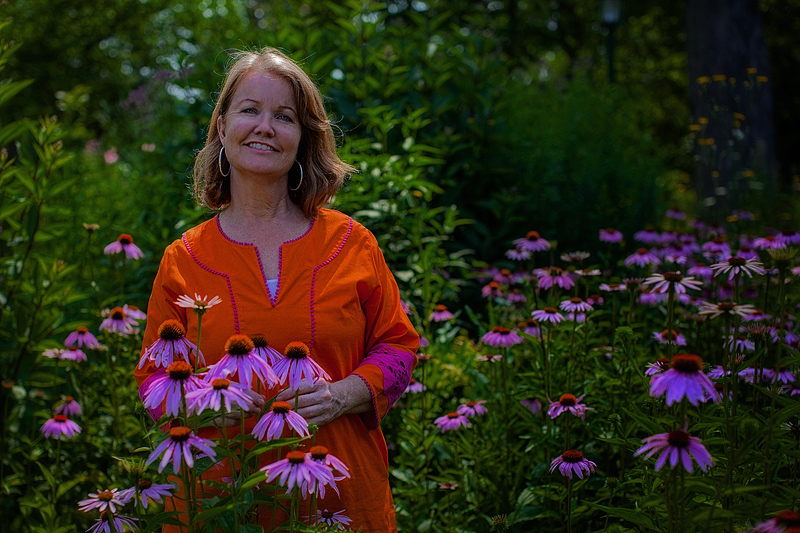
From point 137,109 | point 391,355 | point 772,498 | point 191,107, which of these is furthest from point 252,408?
point 137,109

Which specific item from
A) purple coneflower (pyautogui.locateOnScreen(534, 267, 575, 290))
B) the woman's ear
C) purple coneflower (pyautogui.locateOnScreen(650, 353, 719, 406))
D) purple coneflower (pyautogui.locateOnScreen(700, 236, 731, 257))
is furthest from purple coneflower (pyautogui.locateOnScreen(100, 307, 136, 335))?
purple coneflower (pyautogui.locateOnScreen(700, 236, 731, 257))

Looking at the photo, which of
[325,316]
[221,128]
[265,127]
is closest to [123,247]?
[221,128]

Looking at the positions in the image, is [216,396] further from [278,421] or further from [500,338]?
[500,338]

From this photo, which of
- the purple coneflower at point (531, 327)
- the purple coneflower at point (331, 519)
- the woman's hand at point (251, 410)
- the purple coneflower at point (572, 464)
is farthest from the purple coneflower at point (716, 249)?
the woman's hand at point (251, 410)

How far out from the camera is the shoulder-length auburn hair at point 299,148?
6.40ft

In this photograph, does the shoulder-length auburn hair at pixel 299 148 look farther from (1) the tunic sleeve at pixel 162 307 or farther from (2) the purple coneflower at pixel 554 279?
(2) the purple coneflower at pixel 554 279

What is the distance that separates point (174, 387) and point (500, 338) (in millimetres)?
1389

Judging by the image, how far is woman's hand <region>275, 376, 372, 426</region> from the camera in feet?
5.40

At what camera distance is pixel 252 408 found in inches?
61.4

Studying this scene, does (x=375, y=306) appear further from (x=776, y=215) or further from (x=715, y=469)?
(x=776, y=215)

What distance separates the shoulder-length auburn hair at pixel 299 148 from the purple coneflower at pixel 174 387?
0.86 meters

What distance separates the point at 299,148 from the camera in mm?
2111

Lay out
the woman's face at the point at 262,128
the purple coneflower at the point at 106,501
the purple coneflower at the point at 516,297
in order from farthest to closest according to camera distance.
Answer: the purple coneflower at the point at 516,297 < the woman's face at the point at 262,128 < the purple coneflower at the point at 106,501

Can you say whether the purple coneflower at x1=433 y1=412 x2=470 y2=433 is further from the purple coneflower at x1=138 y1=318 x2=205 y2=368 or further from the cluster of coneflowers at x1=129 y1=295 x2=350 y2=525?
the purple coneflower at x1=138 y1=318 x2=205 y2=368
